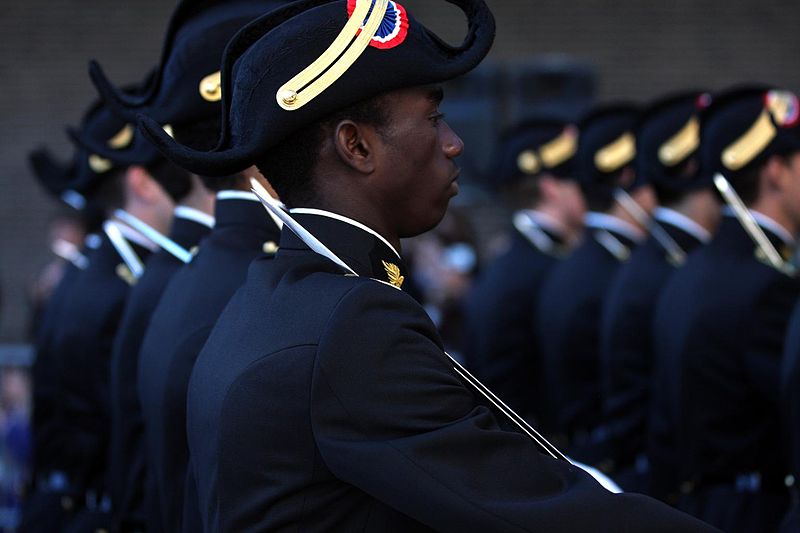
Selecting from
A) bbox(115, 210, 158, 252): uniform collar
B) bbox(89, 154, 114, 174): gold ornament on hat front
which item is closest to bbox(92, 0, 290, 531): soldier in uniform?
bbox(115, 210, 158, 252): uniform collar

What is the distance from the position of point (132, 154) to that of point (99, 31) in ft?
25.6

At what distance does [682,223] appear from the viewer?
5.00 metres

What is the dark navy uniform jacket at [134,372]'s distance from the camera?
12.1 feet

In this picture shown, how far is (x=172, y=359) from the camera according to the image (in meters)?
3.03

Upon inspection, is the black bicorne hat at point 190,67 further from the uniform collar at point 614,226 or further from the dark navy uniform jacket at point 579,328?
the uniform collar at point 614,226

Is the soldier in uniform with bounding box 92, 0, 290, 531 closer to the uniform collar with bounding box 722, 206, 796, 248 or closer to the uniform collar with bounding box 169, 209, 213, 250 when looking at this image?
the uniform collar with bounding box 169, 209, 213, 250

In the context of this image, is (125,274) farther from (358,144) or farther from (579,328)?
(358,144)

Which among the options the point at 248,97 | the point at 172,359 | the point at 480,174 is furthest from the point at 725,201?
the point at 480,174

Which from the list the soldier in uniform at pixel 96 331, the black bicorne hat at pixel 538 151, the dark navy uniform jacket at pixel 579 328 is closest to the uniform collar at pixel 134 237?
the soldier in uniform at pixel 96 331

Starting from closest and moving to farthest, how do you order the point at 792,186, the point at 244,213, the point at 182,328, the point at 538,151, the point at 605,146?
the point at 182,328 < the point at 244,213 < the point at 792,186 < the point at 605,146 < the point at 538,151

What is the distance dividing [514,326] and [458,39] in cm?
458

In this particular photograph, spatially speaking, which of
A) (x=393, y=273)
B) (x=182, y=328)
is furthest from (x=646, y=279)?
(x=393, y=273)

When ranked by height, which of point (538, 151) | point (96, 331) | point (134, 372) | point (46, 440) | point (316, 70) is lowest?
point (46, 440)

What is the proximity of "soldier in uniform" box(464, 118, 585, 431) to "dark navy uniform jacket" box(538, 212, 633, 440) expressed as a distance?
40cm
